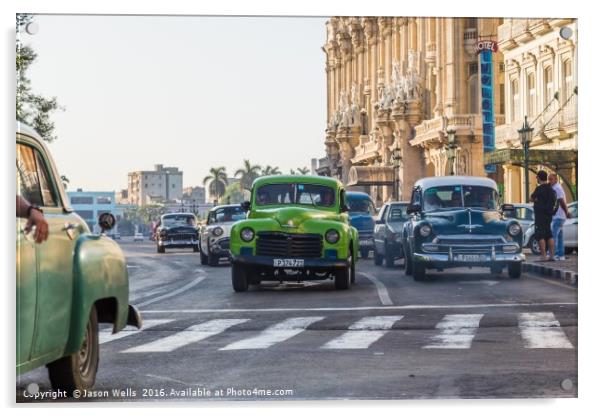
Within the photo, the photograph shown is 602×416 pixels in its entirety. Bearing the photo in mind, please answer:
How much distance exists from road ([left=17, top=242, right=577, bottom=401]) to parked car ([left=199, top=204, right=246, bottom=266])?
0.18 m

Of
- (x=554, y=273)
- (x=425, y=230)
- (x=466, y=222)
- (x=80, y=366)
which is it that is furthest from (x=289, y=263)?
(x=80, y=366)

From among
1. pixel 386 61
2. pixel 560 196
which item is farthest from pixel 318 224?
pixel 560 196

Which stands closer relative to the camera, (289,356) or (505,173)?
(289,356)

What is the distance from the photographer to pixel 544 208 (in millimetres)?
13438

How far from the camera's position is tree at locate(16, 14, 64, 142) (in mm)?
10859

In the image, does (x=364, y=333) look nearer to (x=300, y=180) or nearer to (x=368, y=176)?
(x=300, y=180)

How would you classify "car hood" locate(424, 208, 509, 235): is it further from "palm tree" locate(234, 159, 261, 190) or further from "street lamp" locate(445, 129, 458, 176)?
"palm tree" locate(234, 159, 261, 190)

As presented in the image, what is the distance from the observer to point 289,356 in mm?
11578

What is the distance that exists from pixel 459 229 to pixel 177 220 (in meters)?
2.84

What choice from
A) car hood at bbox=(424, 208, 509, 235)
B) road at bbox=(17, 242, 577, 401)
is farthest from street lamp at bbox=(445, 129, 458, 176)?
road at bbox=(17, 242, 577, 401)

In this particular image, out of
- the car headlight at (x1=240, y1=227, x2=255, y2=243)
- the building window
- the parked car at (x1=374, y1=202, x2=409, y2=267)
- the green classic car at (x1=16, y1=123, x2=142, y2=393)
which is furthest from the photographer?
the building window

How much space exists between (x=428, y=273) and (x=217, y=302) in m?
2.01

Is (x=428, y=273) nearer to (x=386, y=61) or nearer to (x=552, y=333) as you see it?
(x=552, y=333)

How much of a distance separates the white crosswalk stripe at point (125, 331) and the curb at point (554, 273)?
312 centimetres
